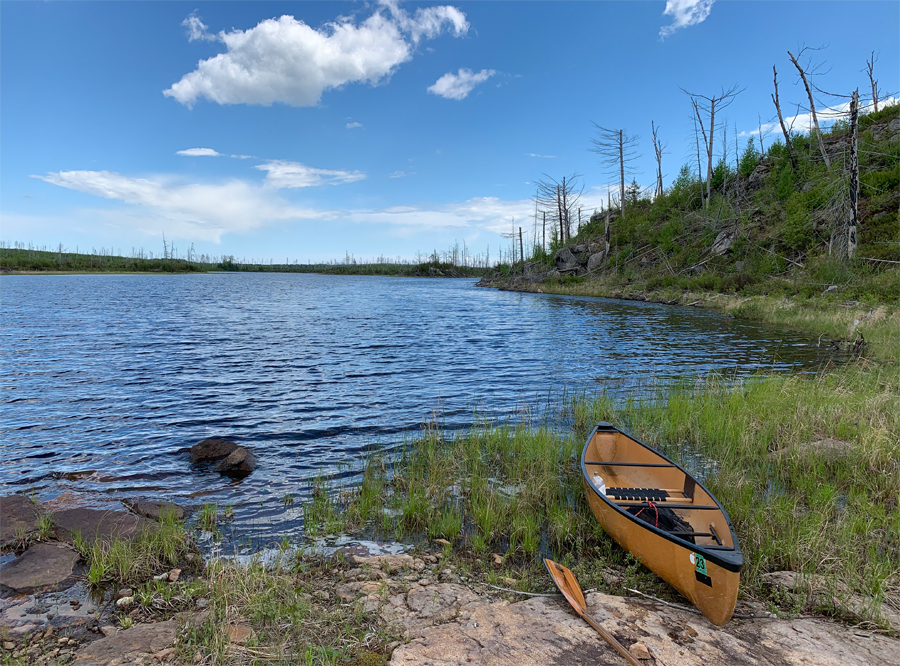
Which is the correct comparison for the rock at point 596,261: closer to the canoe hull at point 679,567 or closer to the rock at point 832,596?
the canoe hull at point 679,567

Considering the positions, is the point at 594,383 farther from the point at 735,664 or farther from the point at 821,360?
the point at 735,664

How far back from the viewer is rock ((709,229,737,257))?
137 feet

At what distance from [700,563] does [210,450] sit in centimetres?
853

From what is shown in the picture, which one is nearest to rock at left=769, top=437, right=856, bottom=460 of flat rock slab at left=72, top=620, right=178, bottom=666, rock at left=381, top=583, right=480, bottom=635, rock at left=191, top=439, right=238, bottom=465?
rock at left=381, top=583, right=480, bottom=635

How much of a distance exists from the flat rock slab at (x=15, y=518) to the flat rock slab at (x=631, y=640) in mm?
5634

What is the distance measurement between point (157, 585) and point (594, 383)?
12.8m

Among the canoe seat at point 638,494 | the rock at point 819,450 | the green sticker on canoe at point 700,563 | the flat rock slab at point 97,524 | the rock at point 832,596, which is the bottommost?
the rock at point 832,596

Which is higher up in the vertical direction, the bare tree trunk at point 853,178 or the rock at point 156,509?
the bare tree trunk at point 853,178

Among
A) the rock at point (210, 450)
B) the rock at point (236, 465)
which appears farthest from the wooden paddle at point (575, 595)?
the rock at point (210, 450)

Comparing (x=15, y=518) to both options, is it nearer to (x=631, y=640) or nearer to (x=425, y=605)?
(x=425, y=605)

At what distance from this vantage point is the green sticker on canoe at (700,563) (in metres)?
4.50

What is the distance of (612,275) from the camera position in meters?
54.0

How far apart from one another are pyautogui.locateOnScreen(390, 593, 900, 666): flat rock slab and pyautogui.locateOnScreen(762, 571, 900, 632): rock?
0.26 metres

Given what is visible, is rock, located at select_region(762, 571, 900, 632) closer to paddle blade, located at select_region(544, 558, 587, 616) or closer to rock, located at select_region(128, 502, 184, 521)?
paddle blade, located at select_region(544, 558, 587, 616)
